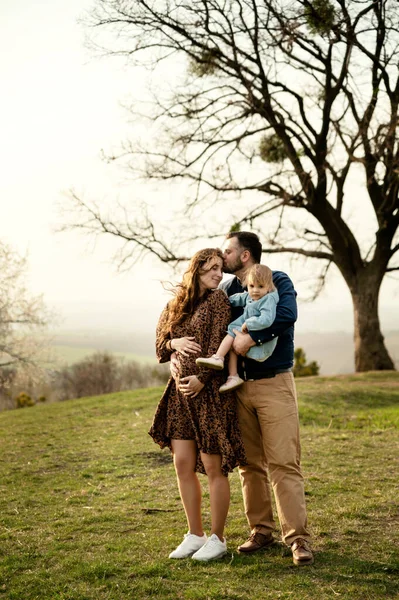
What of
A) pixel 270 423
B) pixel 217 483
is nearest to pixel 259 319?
pixel 270 423

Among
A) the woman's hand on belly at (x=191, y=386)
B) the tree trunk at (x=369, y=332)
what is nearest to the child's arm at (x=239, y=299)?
the woman's hand on belly at (x=191, y=386)

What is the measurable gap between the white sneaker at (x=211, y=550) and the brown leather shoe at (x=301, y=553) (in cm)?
51

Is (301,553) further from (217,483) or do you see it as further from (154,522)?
(154,522)

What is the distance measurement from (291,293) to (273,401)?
788 mm

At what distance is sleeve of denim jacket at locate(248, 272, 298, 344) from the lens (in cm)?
452

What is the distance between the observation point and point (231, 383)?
452 centimetres

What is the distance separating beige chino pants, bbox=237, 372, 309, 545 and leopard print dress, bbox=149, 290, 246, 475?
17cm

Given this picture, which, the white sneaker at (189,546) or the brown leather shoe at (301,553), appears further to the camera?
the white sneaker at (189,546)

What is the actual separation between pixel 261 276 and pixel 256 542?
1.97 metres

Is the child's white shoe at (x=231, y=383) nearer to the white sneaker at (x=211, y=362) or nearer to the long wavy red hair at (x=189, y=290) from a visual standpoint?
the white sneaker at (x=211, y=362)

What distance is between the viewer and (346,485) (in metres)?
7.02

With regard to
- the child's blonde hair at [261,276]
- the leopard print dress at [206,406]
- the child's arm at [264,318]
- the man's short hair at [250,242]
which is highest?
the man's short hair at [250,242]

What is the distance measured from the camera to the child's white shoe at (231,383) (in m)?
4.51

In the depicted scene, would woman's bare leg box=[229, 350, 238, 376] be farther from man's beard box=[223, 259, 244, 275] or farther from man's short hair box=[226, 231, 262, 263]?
man's short hair box=[226, 231, 262, 263]
